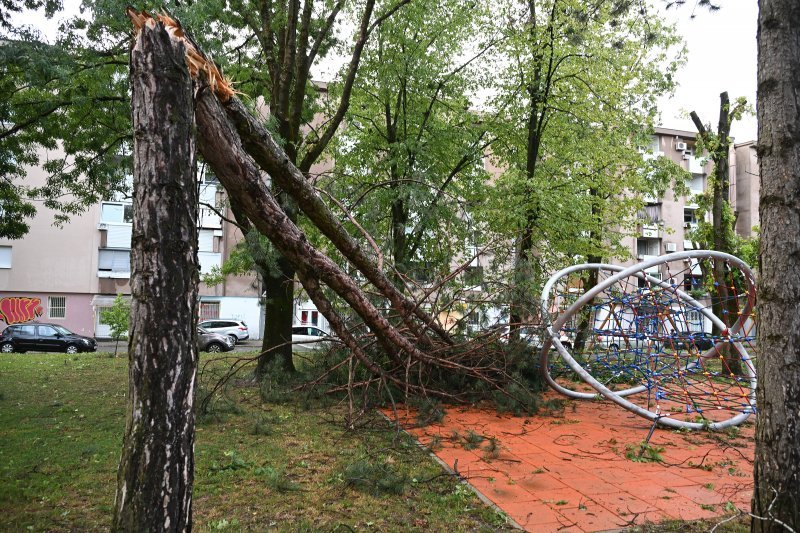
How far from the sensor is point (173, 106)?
2.49 metres

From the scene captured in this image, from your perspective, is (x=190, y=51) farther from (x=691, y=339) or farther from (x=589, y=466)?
(x=691, y=339)

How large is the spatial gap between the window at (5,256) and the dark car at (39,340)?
7559 millimetres

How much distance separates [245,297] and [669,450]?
2757 cm

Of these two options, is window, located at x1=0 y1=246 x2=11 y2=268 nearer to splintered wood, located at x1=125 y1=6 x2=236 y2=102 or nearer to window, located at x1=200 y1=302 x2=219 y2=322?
window, located at x1=200 y1=302 x2=219 y2=322

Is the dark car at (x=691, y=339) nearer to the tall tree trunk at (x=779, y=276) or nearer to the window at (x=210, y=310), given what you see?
the tall tree trunk at (x=779, y=276)

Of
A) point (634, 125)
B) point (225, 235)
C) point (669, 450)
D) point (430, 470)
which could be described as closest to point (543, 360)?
point (669, 450)

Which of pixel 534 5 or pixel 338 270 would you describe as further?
pixel 534 5

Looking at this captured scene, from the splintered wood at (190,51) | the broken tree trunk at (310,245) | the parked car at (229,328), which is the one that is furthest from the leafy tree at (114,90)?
the parked car at (229,328)

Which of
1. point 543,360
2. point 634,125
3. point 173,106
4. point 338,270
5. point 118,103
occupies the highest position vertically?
point 634,125

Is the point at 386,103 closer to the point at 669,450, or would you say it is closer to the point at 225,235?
the point at 669,450

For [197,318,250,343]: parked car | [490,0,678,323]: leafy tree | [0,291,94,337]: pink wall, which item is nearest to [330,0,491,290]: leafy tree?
[490,0,678,323]: leafy tree

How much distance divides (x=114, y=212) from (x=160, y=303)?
30496 millimetres

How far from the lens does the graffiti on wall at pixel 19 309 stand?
27.6 metres

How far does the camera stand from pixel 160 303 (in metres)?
2.34
